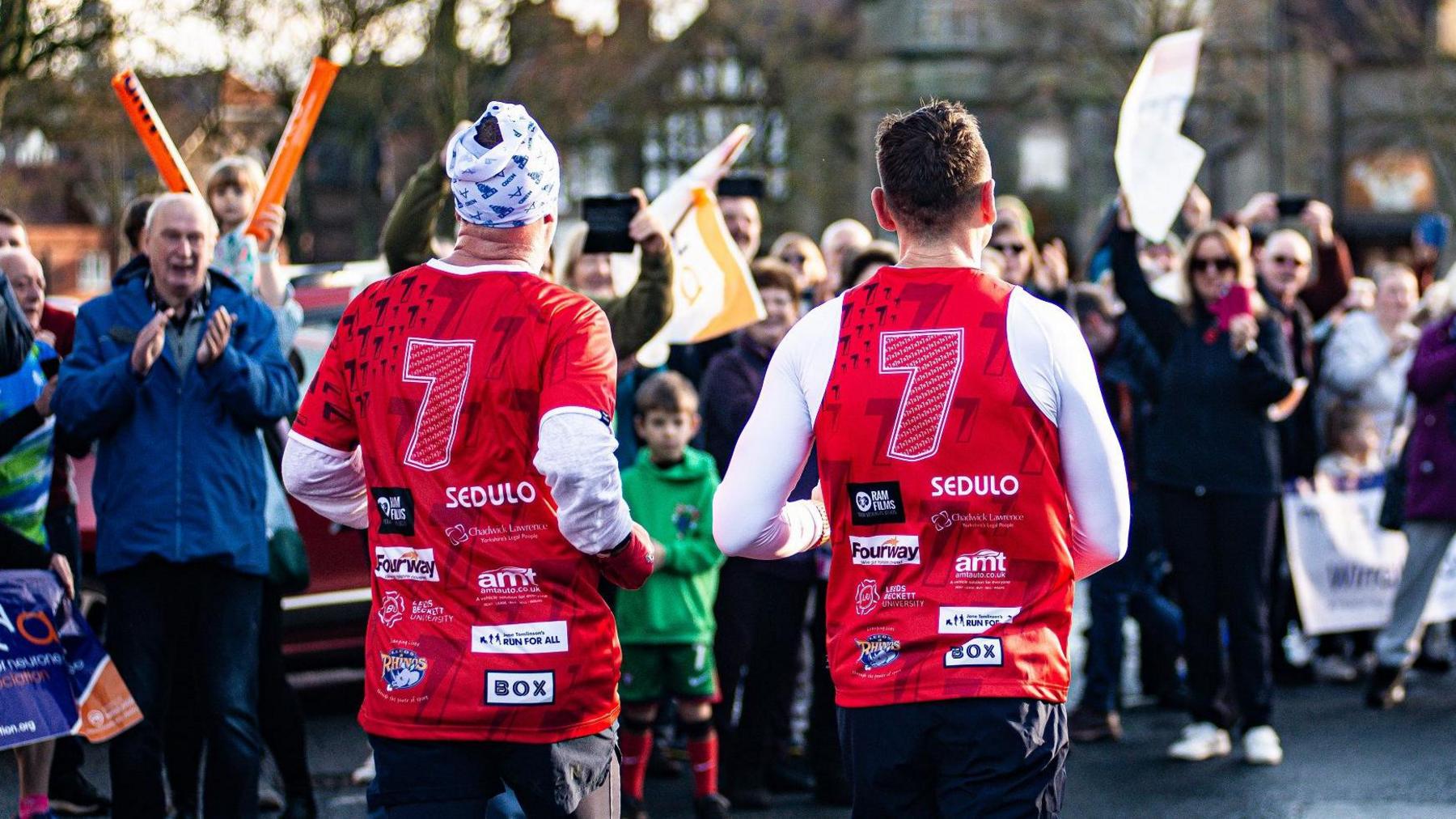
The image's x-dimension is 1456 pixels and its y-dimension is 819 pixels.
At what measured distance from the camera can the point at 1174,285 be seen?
9648mm

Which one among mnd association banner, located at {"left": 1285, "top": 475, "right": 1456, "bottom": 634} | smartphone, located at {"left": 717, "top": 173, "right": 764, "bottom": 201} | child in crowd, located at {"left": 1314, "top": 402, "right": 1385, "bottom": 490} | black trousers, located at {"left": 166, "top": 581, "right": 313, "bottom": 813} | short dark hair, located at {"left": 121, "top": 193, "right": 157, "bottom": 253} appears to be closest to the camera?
black trousers, located at {"left": 166, "top": 581, "right": 313, "bottom": 813}

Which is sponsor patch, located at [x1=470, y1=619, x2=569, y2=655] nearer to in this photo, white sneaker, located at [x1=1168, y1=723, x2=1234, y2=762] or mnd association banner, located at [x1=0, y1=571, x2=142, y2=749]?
mnd association banner, located at [x1=0, y1=571, x2=142, y2=749]

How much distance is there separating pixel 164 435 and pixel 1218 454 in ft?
13.9

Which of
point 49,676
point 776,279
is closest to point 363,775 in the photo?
point 49,676

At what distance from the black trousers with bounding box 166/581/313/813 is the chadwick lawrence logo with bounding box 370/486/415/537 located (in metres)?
2.60

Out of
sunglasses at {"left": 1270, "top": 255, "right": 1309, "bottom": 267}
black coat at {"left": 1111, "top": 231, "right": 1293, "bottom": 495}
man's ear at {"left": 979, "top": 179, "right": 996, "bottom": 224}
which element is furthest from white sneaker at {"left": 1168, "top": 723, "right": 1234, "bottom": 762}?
man's ear at {"left": 979, "top": 179, "right": 996, "bottom": 224}

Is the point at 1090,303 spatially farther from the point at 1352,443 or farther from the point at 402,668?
the point at 402,668

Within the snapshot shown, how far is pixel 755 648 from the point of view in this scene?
728 cm

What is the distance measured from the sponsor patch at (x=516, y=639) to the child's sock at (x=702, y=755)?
125 inches

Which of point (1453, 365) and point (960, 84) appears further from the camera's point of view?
point (960, 84)

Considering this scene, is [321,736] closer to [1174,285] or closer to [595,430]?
[1174,285]

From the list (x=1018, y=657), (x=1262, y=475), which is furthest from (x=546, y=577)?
(x=1262, y=475)

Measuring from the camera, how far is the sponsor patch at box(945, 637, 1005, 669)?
3666 mm

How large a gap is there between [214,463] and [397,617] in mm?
2094
